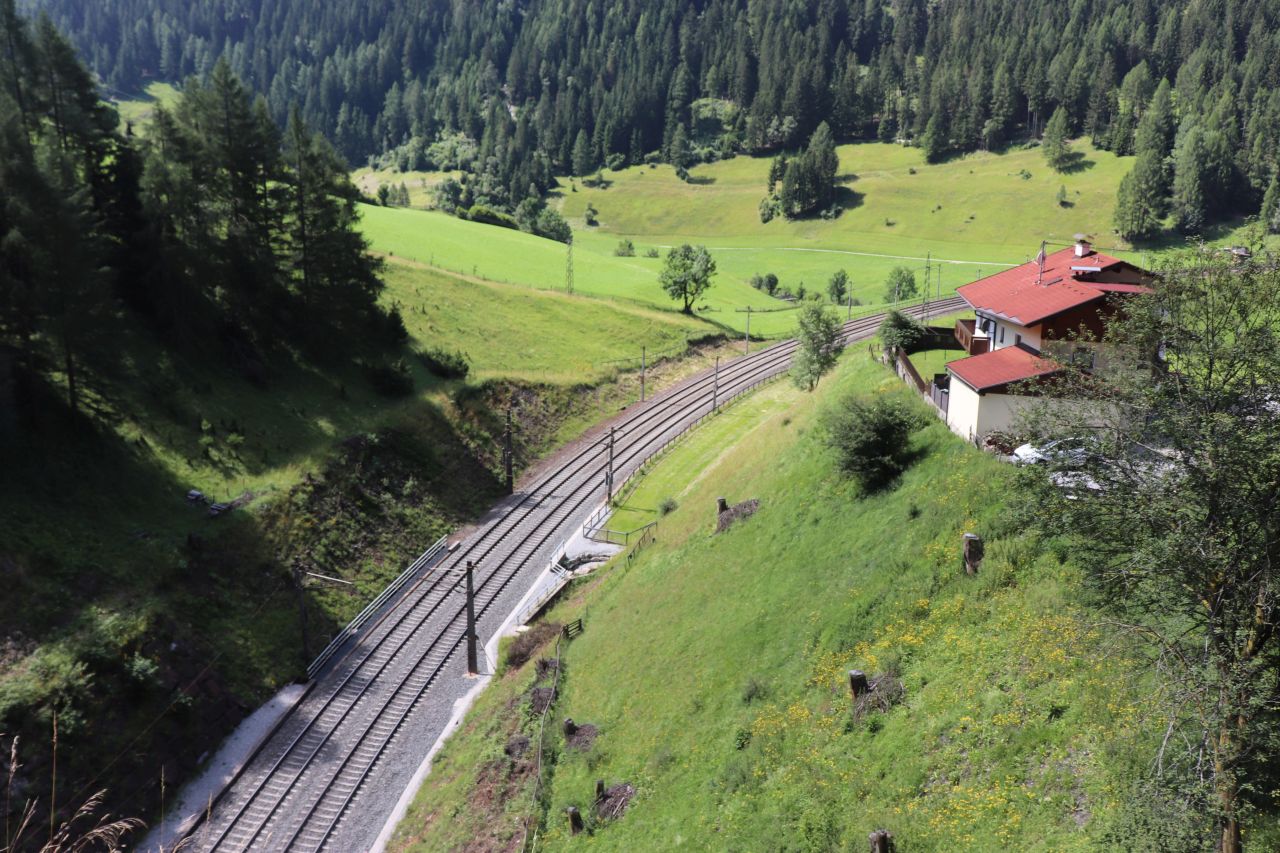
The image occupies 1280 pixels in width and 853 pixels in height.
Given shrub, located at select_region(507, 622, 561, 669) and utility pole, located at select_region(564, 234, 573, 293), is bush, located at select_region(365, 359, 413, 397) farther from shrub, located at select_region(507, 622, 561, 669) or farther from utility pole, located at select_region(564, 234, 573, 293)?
utility pole, located at select_region(564, 234, 573, 293)

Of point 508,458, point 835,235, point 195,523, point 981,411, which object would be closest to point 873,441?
point 981,411

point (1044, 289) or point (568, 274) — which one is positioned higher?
point (1044, 289)

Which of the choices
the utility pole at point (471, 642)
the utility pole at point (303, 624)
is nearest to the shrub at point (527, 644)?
the utility pole at point (471, 642)

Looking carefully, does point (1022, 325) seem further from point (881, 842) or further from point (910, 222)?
point (910, 222)

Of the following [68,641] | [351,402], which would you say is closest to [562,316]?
[351,402]

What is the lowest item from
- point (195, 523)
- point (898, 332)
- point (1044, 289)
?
point (195, 523)
